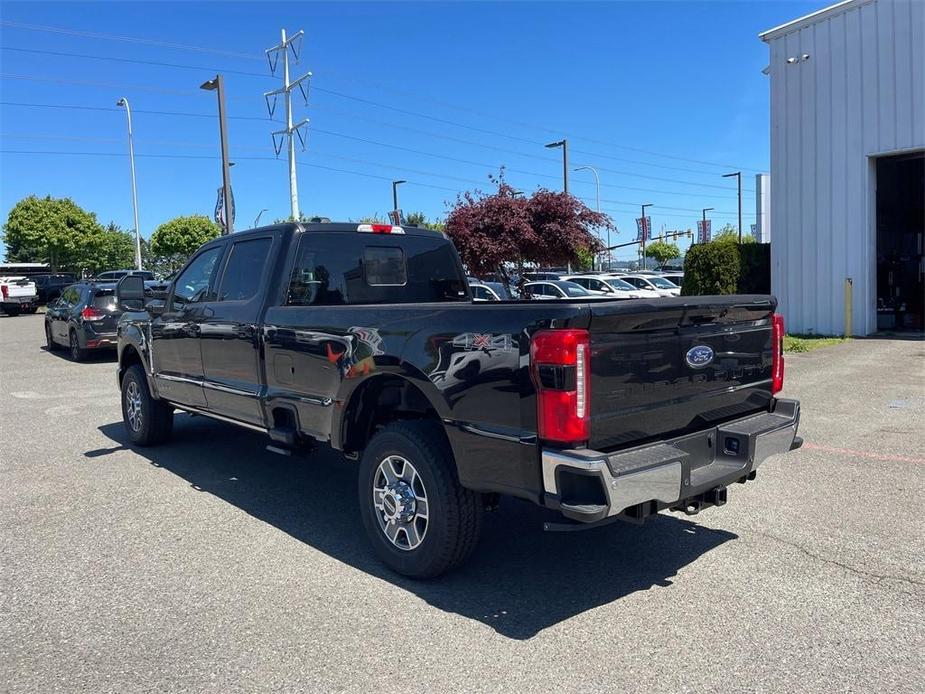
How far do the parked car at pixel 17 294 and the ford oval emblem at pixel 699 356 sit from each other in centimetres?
3471

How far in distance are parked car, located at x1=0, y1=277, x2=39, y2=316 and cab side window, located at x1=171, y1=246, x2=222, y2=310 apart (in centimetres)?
3026

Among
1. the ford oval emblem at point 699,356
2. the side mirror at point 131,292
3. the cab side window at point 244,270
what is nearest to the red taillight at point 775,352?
the ford oval emblem at point 699,356

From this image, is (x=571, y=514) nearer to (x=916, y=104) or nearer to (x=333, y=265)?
(x=333, y=265)

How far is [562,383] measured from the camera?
10.8ft

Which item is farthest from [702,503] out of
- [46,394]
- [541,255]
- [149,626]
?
[541,255]

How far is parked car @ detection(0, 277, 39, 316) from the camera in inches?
1262

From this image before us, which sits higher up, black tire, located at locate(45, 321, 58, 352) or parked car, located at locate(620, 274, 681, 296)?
parked car, located at locate(620, 274, 681, 296)

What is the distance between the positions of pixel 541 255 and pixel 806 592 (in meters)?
22.9

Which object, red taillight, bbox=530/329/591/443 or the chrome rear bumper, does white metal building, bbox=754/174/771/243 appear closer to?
the chrome rear bumper

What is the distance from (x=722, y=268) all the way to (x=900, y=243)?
849 centimetres

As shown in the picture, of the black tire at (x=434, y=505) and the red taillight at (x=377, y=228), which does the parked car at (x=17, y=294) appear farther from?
the black tire at (x=434, y=505)

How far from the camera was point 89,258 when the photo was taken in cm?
5834

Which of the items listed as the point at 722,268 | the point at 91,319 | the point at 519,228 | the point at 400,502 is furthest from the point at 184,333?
the point at 519,228

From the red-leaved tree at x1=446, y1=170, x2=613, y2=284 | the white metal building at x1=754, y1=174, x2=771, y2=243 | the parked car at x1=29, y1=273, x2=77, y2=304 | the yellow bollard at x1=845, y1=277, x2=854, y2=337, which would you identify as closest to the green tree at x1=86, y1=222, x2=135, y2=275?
the parked car at x1=29, y1=273, x2=77, y2=304
